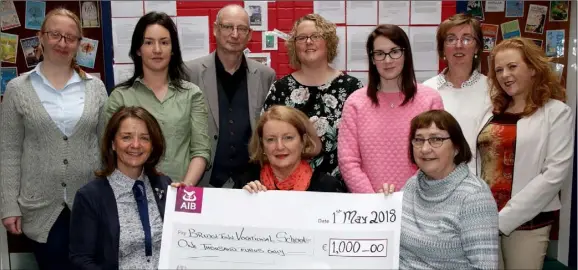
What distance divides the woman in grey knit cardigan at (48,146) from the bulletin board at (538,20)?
9.70 feet

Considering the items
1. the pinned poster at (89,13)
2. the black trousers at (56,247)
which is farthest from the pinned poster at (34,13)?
the black trousers at (56,247)

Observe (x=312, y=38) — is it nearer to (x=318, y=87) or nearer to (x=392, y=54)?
(x=318, y=87)

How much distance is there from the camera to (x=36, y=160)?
2803 millimetres

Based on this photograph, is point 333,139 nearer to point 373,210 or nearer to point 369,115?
point 369,115

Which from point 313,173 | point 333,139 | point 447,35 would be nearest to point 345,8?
point 447,35

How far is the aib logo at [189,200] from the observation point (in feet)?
7.32

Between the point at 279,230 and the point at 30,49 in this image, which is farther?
the point at 30,49

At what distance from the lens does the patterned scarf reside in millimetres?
2449

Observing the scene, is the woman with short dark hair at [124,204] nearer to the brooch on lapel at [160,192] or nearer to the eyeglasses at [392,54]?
the brooch on lapel at [160,192]

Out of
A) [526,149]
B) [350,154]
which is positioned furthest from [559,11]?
[350,154]

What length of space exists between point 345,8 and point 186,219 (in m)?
2.42

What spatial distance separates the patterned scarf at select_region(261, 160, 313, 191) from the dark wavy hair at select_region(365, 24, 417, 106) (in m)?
0.50

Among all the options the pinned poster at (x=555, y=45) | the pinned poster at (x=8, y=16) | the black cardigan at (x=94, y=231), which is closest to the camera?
the black cardigan at (x=94, y=231)

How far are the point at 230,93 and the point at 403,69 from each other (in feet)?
3.40
